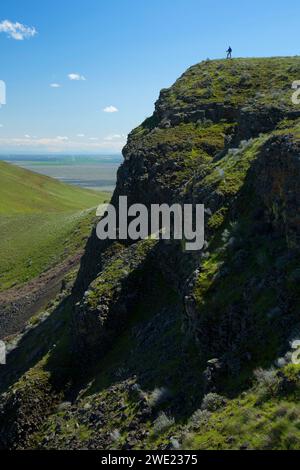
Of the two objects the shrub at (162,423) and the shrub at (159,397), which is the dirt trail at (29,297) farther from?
the shrub at (162,423)

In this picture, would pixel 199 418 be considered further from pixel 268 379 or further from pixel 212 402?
pixel 268 379

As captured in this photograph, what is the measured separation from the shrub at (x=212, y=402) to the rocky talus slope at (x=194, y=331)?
0.05 meters

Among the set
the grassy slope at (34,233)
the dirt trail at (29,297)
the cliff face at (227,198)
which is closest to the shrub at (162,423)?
the cliff face at (227,198)

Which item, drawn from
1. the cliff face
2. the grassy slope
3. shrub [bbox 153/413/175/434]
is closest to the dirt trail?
the grassy slope

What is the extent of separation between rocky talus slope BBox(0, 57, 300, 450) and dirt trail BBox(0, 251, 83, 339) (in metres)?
16.3

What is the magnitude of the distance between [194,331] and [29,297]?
42.6 meters

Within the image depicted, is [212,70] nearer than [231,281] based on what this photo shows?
No

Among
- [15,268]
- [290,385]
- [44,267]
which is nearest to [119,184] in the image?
[290,385]

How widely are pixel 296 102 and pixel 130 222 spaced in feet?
45.8

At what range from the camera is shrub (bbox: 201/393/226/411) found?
538 inches

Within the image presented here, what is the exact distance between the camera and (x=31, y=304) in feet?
177

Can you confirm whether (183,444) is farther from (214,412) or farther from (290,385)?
(290,385)

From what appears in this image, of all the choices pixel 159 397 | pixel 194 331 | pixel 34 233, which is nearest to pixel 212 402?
pixel 159 397

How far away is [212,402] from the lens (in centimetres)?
1390
